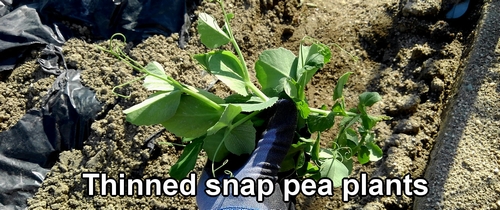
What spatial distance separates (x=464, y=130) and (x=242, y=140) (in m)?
0.74

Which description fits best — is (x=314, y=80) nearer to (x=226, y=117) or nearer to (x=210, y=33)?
(x=210, y=33)

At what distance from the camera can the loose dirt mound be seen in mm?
1713

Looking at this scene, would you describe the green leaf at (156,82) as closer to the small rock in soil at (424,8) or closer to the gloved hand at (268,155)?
the gloved hand at (268,155)

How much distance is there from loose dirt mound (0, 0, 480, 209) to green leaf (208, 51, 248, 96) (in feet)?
1.90

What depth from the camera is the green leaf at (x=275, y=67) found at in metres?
1.31

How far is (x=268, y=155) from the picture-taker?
1339 mm

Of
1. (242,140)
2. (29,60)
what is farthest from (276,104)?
(29,60)

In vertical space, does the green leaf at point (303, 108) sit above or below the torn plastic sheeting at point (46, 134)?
above

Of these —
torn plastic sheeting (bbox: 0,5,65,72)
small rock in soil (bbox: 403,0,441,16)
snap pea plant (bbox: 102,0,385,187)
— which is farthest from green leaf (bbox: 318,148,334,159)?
torn plastic sheeting (bbox: 0,5,65,72)

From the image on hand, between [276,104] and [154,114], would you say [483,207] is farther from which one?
[154,114]

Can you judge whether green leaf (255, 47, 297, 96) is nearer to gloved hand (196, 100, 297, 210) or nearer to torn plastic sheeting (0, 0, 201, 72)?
gloved hand (196, 100, 297, 210)

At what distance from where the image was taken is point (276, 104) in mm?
1325

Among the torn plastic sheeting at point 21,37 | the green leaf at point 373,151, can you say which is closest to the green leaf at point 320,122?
the green leaf at point 373,151

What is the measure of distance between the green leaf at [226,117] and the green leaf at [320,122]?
26cm
